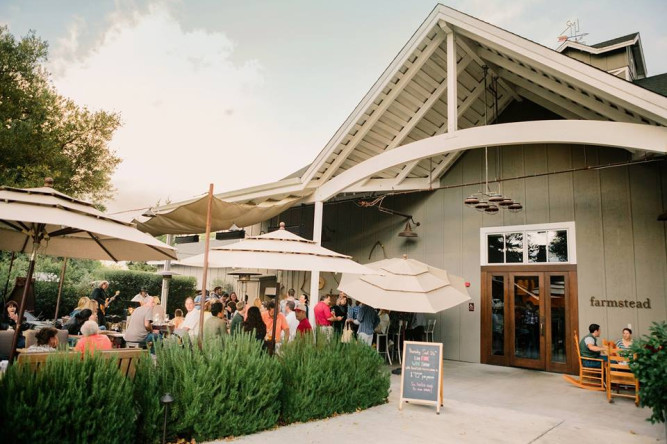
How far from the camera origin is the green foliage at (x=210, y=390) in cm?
403

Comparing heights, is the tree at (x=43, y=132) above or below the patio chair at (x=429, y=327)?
above

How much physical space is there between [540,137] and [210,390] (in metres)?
5.82

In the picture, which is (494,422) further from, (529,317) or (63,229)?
(63,229)

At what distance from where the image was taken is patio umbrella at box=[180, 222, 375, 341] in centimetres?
502

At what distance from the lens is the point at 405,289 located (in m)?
7.00

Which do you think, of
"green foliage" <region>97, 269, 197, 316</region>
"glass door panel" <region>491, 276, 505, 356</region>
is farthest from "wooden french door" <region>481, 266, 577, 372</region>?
"green foliage" <region>97, 269, 197, 316</region>

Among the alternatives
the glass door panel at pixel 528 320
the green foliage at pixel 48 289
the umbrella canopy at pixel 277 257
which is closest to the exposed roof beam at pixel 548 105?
the glass door panel at pixel 528 320

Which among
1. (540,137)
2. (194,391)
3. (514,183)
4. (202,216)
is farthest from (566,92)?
(194,391)

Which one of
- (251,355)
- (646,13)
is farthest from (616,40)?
(251,355)

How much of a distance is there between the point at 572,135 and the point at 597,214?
11.1 feet

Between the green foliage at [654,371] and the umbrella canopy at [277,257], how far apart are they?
3165mm

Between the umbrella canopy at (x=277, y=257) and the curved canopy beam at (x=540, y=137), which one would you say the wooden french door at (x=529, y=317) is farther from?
the umbrella canopy at (x=277, y=257)

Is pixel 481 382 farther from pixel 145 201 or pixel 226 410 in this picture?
pixel 145 201

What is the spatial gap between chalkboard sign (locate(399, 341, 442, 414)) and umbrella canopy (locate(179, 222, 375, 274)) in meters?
1.45
